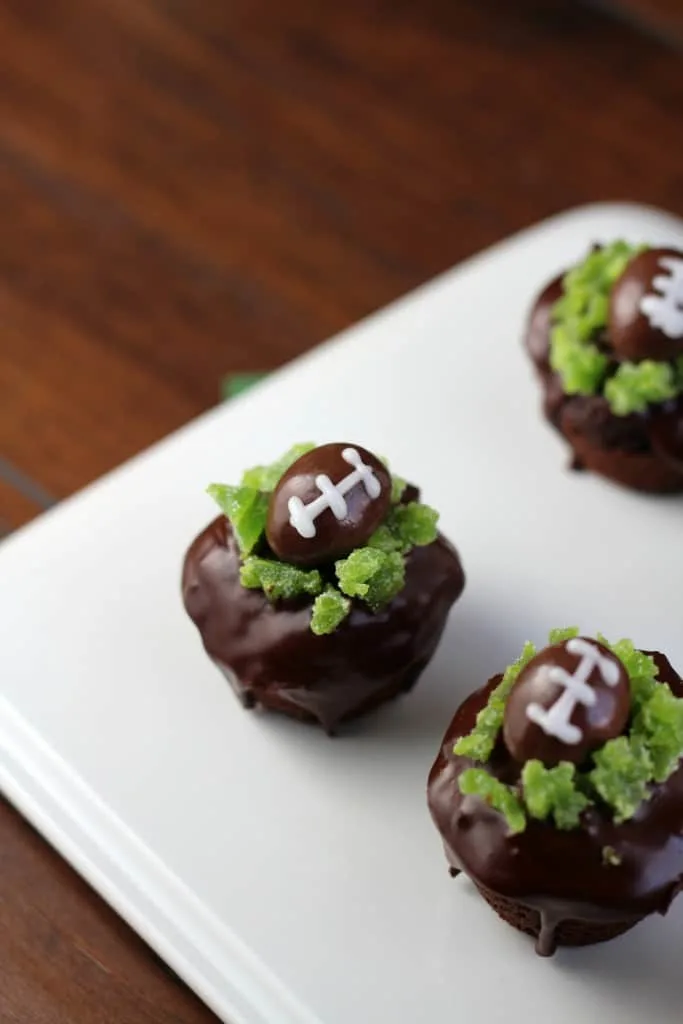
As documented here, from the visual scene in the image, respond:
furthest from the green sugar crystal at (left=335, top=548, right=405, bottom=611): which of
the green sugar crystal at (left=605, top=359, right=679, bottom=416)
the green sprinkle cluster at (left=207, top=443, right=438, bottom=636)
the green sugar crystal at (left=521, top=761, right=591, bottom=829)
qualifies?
the green sugar crystal at (left=605, top=359, right=679, bottom=416)

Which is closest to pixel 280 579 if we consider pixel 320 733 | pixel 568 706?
pixel 320 733

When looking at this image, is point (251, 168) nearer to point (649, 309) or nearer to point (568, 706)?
point (649, 309)

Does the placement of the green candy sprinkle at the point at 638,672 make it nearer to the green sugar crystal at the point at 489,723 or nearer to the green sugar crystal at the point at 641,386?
the green sugar crystal at the point at 489,723

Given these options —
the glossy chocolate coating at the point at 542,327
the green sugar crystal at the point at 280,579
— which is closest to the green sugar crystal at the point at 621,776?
the green sugar crystal at the point at 280,579

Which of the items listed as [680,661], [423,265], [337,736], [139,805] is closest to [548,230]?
[423,265]

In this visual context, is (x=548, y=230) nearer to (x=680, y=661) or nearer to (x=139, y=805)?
(x=680, y=661)
